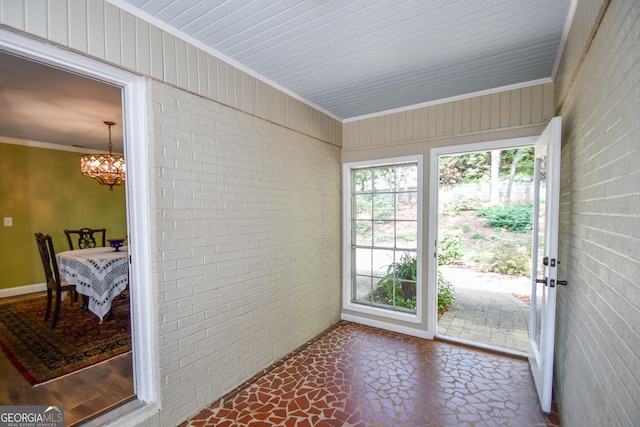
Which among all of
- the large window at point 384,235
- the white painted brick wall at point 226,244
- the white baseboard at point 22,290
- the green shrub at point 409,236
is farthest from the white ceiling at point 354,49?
the white baseboard at point 22,290

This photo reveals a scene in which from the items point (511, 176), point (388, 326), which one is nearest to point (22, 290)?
point (388, 326)

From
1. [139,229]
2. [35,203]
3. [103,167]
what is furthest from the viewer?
[35,203]

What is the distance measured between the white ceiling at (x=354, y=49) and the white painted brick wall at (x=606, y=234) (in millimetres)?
591

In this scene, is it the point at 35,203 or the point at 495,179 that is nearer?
the point at 35,203

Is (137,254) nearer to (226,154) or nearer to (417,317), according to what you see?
(226,154)

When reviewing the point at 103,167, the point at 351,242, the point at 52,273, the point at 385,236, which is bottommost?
the point at 52,273

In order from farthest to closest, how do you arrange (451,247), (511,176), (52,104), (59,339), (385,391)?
(511,176) < (451,247) < (52,104) < (59,339) < (385,391)

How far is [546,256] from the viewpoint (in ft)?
6.68

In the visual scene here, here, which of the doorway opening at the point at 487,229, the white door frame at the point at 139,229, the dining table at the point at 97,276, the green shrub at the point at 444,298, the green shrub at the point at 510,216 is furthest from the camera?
the green shrub at the point at 510,216

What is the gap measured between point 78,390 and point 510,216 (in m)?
8.45

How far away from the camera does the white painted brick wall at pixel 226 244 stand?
1.89m

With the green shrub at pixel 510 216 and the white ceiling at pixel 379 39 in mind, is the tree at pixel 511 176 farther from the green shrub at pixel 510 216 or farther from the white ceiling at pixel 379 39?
the white ceiling at pixel 379 39

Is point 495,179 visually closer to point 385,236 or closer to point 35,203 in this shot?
point 385,236

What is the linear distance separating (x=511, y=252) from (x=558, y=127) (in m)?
5.93
